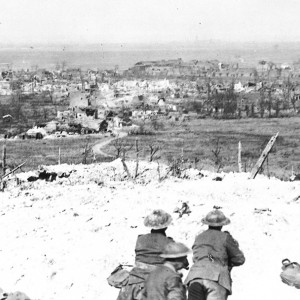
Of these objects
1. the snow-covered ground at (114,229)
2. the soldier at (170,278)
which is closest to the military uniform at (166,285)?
the soldier at (170,278)

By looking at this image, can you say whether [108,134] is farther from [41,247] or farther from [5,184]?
[41,247]

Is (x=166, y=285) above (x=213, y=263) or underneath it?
above

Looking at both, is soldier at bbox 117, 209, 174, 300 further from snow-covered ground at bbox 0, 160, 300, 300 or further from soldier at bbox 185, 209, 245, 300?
snow-covered ground at bbox 0, 160, 300, 300

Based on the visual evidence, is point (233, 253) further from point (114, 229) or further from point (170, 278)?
point (114, 229)

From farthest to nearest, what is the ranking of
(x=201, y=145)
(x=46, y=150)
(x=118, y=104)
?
(x=118, y=104), (x=201, y=145), (x=46, y=150)

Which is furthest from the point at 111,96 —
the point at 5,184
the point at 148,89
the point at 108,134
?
the point at 5,184

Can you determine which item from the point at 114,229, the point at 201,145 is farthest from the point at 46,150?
the point at 114,229
